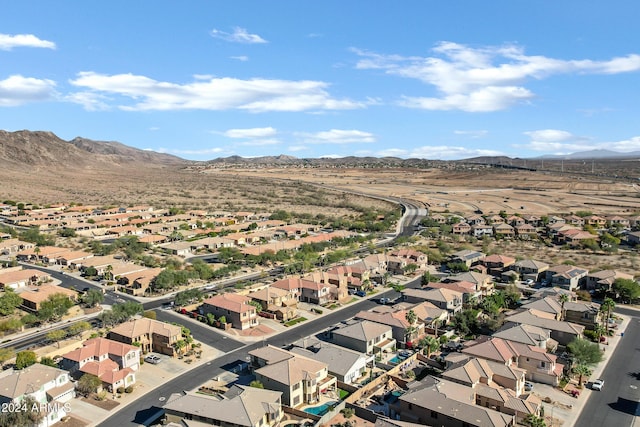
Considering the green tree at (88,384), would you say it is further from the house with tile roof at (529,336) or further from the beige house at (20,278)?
the house with tile roof at (529,336)

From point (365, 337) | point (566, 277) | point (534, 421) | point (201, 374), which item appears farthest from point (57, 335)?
point (566, 277)

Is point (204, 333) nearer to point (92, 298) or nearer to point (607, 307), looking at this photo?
point (92, 298)

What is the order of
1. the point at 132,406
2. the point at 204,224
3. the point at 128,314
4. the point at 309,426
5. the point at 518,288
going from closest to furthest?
the point at 309,426, the point at 132,406, the point at 128,314, the point at 518,288, the point at 204,224

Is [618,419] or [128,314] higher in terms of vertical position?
[128,314]

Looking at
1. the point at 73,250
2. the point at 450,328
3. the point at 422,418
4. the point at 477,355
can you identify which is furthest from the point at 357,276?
the point at 73,250

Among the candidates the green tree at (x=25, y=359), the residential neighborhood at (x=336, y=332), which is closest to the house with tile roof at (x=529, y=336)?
the residential neighborhood at (x=336, y=332)

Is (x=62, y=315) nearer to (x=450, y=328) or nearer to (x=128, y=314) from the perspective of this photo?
(x=128, y=314)
